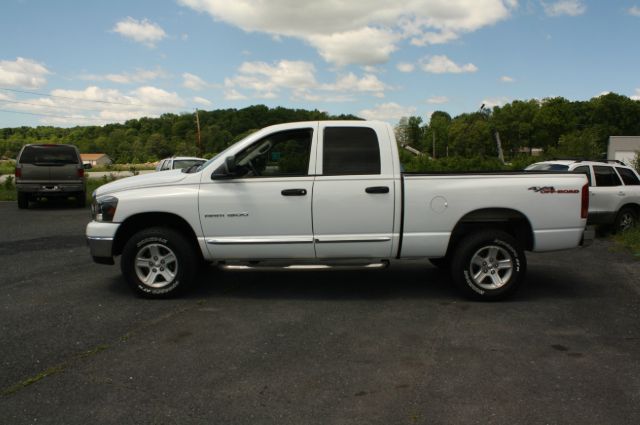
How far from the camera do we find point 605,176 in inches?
431

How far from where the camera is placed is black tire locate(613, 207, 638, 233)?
10.9 m

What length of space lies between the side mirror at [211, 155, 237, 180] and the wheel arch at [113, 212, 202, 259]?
659 mm

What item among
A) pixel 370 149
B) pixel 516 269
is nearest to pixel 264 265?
pixel 370 149

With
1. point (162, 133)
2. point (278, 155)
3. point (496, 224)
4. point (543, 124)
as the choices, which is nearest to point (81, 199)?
point (278, 155)

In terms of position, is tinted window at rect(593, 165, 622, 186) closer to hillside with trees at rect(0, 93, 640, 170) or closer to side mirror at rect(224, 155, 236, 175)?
side mirror at rect(224, 155, 236, 175)

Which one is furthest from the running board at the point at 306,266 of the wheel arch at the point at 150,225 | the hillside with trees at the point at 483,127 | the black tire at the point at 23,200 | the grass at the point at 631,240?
the hillside with trees at the point at 483,127

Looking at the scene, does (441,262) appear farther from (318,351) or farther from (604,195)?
(604,195)

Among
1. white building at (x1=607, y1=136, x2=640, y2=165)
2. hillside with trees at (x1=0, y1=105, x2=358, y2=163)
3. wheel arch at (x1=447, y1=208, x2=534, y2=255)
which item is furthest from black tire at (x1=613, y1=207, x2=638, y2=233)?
hillside with trees at (x1=0, y1=105, x2=358, y2=163)

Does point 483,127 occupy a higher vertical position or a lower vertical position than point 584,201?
higher

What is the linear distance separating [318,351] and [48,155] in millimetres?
14363

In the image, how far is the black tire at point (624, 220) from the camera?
10.9 metres

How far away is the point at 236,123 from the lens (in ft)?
281

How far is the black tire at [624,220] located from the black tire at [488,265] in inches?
254

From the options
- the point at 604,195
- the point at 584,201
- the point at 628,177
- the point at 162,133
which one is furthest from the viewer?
the point at 162,133
